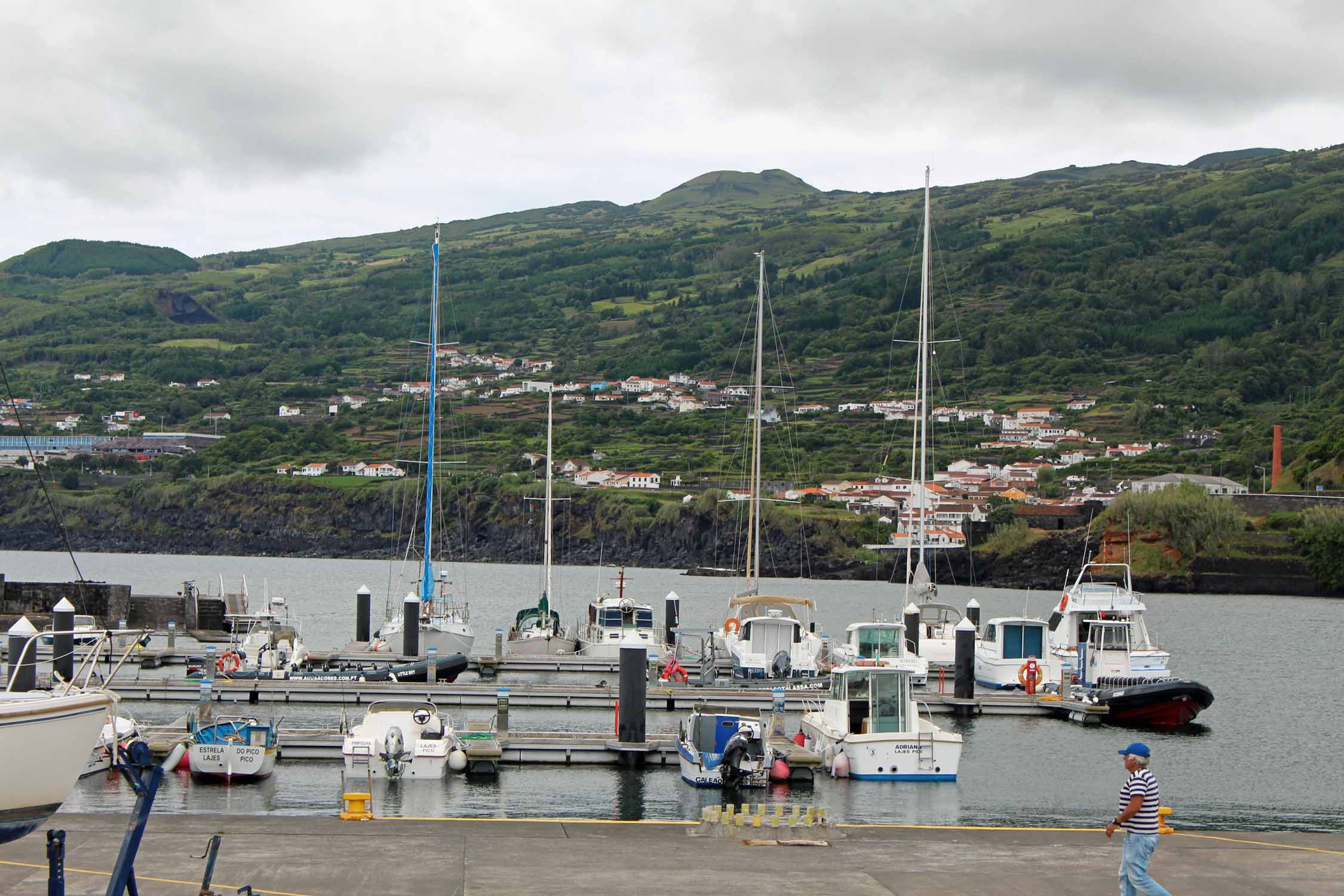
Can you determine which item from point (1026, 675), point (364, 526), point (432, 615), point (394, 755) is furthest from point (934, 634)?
point (364, 526)

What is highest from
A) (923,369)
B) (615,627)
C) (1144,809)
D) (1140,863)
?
(923,369)

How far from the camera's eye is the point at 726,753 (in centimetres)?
2542

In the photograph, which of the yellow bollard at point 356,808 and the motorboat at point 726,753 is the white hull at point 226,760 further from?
the motorboat at point 726,753

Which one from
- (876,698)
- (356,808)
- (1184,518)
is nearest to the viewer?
(356,808)

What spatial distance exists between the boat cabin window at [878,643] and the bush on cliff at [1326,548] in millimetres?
77116

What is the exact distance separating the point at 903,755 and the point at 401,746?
9.25m

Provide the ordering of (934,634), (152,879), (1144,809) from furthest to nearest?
(934,634) < (152,879) < (1144,809)

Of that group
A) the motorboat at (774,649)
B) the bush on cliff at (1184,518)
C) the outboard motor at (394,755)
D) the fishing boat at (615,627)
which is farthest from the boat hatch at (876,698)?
the bush on cliff at (1184,518)

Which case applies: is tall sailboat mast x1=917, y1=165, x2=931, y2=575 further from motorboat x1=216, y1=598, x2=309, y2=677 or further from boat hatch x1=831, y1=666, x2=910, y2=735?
boat hatch x1=831, y1=666, x2=910, y2=735

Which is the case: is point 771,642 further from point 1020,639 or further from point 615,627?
point 615,627

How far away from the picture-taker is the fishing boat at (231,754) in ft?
82.3

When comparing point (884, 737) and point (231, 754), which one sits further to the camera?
point (884, 737)

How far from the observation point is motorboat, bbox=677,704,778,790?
25406 mm

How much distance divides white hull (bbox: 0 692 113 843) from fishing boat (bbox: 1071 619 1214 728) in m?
28.6
